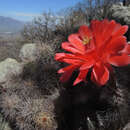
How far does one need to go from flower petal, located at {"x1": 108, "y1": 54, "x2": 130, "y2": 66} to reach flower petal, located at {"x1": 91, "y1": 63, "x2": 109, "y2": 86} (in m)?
0.05

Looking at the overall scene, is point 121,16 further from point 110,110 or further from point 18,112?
point 18,112

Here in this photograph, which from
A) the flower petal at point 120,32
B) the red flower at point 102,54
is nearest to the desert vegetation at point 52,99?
the red flower at point 102,54

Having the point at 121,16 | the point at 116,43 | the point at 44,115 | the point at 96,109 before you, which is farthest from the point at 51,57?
the point at 121,16

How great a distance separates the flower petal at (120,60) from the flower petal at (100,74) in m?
0.05

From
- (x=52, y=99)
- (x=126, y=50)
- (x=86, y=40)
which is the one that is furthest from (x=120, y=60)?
(x=52, y=99)

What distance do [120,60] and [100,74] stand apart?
0.12 m

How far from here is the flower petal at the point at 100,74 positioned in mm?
752

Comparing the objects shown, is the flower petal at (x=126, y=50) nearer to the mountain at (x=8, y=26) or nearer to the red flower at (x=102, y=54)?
the red flower at (x=102, y=54)

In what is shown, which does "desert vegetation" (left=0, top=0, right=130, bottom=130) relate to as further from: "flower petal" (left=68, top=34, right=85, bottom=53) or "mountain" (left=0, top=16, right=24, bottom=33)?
"mountain" (left=0, top=16, right=24, bottom=33)

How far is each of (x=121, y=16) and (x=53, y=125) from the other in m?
1.60

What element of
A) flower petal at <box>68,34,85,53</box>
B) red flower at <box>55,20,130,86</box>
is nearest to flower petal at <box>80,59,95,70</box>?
red flower at <box>55,20,130,86</box>

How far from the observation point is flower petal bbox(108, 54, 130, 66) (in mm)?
725

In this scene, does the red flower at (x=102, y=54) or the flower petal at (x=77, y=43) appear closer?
the red flower at (x=102, y=54)

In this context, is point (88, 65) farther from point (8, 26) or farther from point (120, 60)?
point (8, 26)
